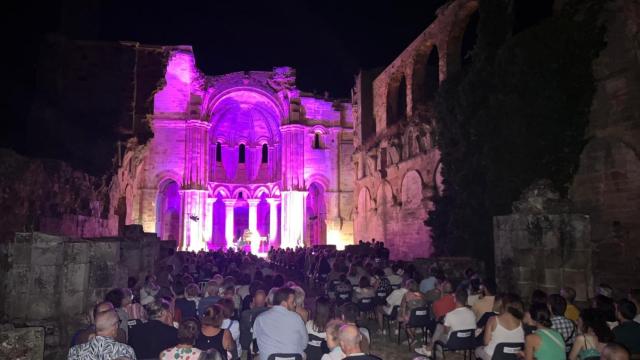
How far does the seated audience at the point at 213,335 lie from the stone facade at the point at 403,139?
1518 centimetres

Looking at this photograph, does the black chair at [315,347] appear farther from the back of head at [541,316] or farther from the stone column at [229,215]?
the stone column at [229,215]

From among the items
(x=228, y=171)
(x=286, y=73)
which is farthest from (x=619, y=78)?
(x=228, y=171)

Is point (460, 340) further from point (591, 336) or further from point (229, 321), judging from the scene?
point (229, 321)

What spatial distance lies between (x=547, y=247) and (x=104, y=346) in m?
7.19

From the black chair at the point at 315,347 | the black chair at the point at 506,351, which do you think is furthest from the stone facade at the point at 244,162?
the black chair at the point at 506,351

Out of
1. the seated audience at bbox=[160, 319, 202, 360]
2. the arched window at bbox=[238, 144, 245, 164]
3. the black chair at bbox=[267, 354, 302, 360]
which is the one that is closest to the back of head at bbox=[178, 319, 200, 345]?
the seated audience at bbox=[160, 319, 202, 360]

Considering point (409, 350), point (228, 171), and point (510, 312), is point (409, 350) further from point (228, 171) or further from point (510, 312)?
point (228, 171)

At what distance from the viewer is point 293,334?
496cm

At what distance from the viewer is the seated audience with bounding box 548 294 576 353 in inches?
212

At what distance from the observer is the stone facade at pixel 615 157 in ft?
33.2

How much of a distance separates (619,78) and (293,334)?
9970 millimetres

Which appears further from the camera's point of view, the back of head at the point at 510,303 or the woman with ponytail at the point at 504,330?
the back of head at the point at 510,303

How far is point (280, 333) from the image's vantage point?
495 centimetres

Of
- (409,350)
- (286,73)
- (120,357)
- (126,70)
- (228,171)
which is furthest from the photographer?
(228,171)
